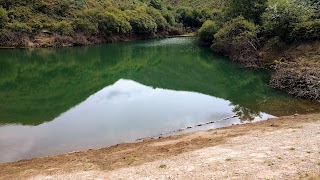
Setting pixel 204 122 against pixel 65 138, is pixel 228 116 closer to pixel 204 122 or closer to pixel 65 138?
pixel 204 122

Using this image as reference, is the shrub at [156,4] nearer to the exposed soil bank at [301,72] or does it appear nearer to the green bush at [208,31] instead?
the green bush at [208,31]

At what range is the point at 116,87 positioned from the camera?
149ft

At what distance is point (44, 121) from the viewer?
30156 mm

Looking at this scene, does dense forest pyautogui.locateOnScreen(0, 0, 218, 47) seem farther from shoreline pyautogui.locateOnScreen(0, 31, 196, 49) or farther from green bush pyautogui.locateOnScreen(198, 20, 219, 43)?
green bush pyautogui.locateOnScreen(198, 20, 219, 43)

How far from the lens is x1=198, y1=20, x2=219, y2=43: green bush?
271 ft

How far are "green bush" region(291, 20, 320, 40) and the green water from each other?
27.0ft

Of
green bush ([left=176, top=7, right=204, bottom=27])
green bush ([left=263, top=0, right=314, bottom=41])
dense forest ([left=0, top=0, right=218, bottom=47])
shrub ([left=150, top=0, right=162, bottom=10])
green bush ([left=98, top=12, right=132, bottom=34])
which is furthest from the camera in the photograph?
shrub ([left=150, top=0, right=162, bottom=10])

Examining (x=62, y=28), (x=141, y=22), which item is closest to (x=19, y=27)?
(x=62, y=28)

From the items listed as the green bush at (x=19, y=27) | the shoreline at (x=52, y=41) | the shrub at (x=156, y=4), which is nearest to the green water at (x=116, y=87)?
the shoreline at (x=52, y=41)

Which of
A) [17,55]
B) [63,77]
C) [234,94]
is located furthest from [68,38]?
[234,94]

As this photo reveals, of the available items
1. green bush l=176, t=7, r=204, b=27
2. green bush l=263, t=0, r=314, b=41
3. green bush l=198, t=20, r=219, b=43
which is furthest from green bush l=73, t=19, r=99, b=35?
green bush l=176, t=7, r=204, b=27

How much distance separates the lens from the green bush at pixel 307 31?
159 ft

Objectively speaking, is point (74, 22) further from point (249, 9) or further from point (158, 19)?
point (249, 9)

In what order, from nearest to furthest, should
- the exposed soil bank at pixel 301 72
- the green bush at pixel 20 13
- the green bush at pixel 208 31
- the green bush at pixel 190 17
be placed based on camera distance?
1. the exposed soil bank at pixel 301 72
2. the green bush at pixel 208 31
3. the green bush at pixel 20 13
4. the green bush at pixel 190 17
